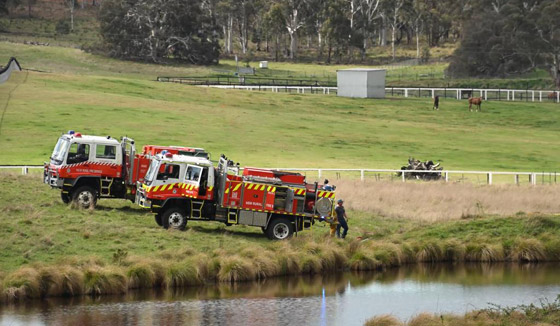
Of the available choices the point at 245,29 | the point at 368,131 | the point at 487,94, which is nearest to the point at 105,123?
the point at 368,131

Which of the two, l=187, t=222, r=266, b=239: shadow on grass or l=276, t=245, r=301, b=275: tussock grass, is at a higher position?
l=187, t=222, r=266, b=239: shadow on grass

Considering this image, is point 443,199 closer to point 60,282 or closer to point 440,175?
point 440,175

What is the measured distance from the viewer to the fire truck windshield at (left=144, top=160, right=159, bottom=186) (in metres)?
35.6

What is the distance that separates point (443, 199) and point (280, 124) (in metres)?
35.9

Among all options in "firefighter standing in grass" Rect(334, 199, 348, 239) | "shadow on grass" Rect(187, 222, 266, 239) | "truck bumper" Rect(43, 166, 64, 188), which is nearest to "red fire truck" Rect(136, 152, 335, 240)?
"firefighter standing in grass" Rect(334, 199, 348, 239)

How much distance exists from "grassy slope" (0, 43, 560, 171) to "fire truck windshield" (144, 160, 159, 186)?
2395 cm

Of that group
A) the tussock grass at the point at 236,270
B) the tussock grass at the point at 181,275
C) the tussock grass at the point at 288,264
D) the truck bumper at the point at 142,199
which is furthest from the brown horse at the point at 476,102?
the tussock grass at the point at 181,275

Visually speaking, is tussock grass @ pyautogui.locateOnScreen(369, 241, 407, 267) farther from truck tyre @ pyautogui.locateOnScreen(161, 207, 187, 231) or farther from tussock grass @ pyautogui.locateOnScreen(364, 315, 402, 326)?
tussock grass @ pyautogui.locateOnScreen(364, 315, 402, 326)

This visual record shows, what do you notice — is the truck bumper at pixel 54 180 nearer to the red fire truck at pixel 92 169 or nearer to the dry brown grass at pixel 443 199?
the red fire truck at pixel 92 169

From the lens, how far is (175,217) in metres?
36.0

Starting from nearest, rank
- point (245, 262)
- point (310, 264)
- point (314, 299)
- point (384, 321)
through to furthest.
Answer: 1. point (384, 321)
2. point (314, 299)
3. point (245, 262)
4. point (310, 264)

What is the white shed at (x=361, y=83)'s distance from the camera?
104m

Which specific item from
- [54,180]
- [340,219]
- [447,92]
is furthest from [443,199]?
[447,92]

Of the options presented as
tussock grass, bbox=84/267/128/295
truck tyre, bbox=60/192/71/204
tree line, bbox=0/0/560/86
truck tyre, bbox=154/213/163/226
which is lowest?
tussock grass, bbox=84/267/128/295
